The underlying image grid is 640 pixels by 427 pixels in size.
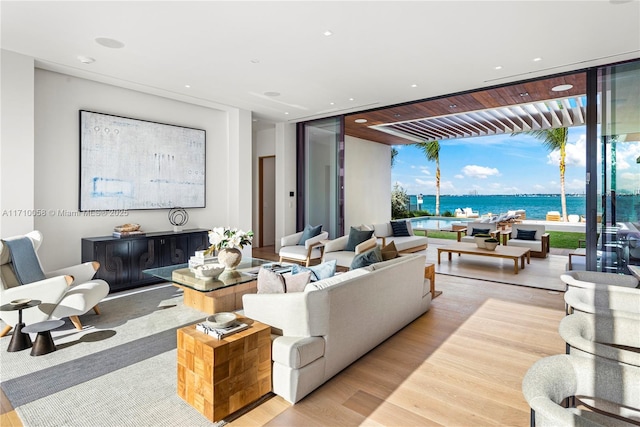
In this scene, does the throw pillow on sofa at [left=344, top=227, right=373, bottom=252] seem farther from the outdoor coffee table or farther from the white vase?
the white vase

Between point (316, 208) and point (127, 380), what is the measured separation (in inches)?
225

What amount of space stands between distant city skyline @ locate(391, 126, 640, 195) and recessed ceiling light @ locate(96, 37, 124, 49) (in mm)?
17829

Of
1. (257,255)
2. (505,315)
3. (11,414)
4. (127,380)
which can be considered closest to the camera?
(11,414)

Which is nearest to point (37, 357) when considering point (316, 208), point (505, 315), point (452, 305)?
point (452, 305)

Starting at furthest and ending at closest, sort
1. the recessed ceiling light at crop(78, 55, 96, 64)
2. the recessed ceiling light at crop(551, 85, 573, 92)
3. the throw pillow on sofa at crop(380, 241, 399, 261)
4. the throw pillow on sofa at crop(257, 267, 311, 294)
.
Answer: the recessed ceiling light at crop(551, 85, 573, 92) → the recessed ceiling light at crop(78, 55, 96, 64) → the throw pillow on sofa at crop(380, 241, 399, 261) → the throw pillow on sofa at crop(257, 267, 311, 294)

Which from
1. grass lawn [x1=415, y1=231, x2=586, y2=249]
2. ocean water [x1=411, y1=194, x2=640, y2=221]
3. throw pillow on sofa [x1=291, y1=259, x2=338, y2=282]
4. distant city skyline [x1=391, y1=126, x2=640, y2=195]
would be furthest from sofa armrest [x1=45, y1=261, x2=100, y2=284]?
ocean water [x1=411, y1=194, x2=640, y2=221]

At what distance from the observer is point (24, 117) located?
4160 millimetres

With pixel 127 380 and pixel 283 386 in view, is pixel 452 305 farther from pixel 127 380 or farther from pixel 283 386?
pixel 127 380

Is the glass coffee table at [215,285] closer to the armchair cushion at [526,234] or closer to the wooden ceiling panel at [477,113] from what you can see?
the wooden ceiling panel at [477,113]

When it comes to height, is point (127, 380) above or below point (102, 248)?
below

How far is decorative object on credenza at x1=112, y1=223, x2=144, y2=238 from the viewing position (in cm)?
510

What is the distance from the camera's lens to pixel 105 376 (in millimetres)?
2543

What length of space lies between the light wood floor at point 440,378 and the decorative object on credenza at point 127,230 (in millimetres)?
3069

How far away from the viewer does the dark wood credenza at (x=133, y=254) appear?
4.75m
